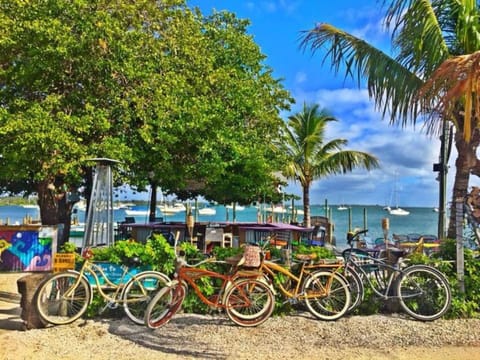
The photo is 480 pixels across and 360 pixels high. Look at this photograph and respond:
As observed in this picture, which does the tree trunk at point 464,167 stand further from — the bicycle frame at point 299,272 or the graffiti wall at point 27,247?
the graffiti wall at point 27,247

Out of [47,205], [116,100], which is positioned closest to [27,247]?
[47,205]

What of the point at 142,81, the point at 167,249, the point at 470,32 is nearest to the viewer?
the point at 167,249

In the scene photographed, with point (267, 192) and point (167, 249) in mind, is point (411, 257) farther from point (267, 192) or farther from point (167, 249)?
point (267, 192)

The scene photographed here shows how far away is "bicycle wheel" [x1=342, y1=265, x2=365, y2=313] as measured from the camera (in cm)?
593

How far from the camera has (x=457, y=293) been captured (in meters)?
Result: 6.08

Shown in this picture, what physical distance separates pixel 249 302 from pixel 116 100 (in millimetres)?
6668

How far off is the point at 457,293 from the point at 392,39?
4483mm

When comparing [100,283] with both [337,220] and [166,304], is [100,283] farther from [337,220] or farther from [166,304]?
[337,220]

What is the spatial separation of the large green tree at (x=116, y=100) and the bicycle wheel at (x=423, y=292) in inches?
230

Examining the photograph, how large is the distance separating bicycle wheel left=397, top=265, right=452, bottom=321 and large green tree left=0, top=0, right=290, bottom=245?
584cm

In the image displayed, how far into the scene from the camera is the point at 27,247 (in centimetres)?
A: 1066

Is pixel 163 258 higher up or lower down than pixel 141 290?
higher up

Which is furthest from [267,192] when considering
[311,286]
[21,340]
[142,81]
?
[21,340]

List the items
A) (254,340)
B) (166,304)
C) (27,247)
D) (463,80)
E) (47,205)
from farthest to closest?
(47,205), (27,247), (166,304), (254,340), (463,80)
